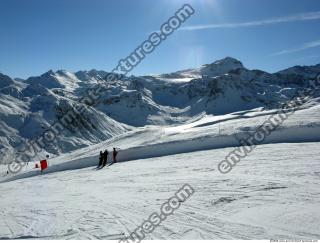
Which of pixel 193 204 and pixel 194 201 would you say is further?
pixel 194 201

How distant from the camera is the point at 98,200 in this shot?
1402cm

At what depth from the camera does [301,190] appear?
39.7 ft

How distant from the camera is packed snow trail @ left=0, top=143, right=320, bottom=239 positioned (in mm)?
9500

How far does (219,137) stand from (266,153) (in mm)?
6009

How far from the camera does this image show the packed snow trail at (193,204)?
950 cm

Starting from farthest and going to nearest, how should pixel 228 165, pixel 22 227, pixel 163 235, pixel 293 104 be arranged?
1. pixel 293 104
2. pixel 228 165
3. pixel 22 227
4. pixel 163 235

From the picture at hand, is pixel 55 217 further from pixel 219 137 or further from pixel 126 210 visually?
pixel 219 137

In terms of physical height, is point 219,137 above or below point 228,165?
above

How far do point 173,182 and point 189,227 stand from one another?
6301 mm

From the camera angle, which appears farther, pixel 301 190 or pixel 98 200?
pixel 98 200

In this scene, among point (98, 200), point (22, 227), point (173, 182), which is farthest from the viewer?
point (173, 182)

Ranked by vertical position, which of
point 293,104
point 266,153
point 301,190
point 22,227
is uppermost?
point 293,104

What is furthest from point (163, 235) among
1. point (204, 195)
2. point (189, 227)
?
point (204, 195)

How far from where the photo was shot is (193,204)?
1188cm
